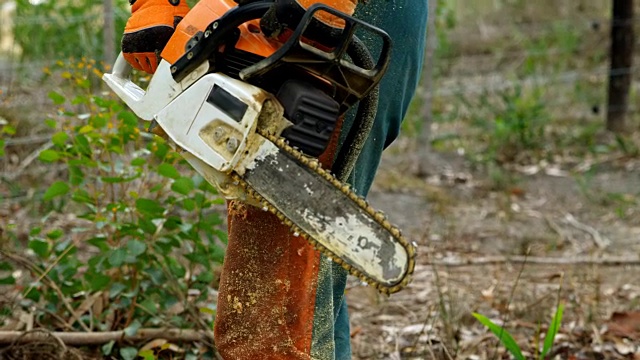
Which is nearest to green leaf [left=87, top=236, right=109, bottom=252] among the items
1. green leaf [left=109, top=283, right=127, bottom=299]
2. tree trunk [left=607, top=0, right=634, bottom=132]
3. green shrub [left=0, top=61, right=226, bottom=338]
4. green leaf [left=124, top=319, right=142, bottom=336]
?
green shrub [left=0, top=61, right=226, bottom=338]

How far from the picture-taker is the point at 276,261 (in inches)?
Result: 65.6

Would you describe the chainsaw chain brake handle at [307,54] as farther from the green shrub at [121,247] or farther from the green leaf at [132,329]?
the green leaf at [132,329]

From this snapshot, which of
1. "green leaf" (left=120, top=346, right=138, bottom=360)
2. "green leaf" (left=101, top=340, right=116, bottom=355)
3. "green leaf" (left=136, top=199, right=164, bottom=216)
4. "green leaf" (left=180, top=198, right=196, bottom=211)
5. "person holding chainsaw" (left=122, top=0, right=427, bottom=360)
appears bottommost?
"green leaf" (left=120, top=346, right=138, bottom=360)

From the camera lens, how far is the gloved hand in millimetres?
1669

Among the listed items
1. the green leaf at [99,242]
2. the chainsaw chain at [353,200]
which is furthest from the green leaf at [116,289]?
the chainsaw chain at [353,200]

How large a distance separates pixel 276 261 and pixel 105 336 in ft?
3.15

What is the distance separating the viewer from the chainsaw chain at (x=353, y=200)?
1.35 metres

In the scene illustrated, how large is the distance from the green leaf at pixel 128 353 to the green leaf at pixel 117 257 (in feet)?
0.80

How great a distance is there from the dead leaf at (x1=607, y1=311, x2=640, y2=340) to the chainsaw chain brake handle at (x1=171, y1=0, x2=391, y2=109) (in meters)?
1.71

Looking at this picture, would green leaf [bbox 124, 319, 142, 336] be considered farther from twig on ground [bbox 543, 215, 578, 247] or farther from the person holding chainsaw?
twig on ground [bbox 543, 215, 578, 247]

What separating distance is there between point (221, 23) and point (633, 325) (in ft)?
6.67

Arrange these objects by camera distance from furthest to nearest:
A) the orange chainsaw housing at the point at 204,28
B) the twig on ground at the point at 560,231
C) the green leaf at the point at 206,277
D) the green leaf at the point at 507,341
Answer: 1. the twig on ground at the point at 560,231
2. the green leaf at the point at 206,277
3. the green leaf at the point at 507,341
4. the orange chainsaw housing at the point at 204,28

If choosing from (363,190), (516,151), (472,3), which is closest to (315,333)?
(363,190)

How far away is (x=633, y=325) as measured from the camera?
2859 mm
